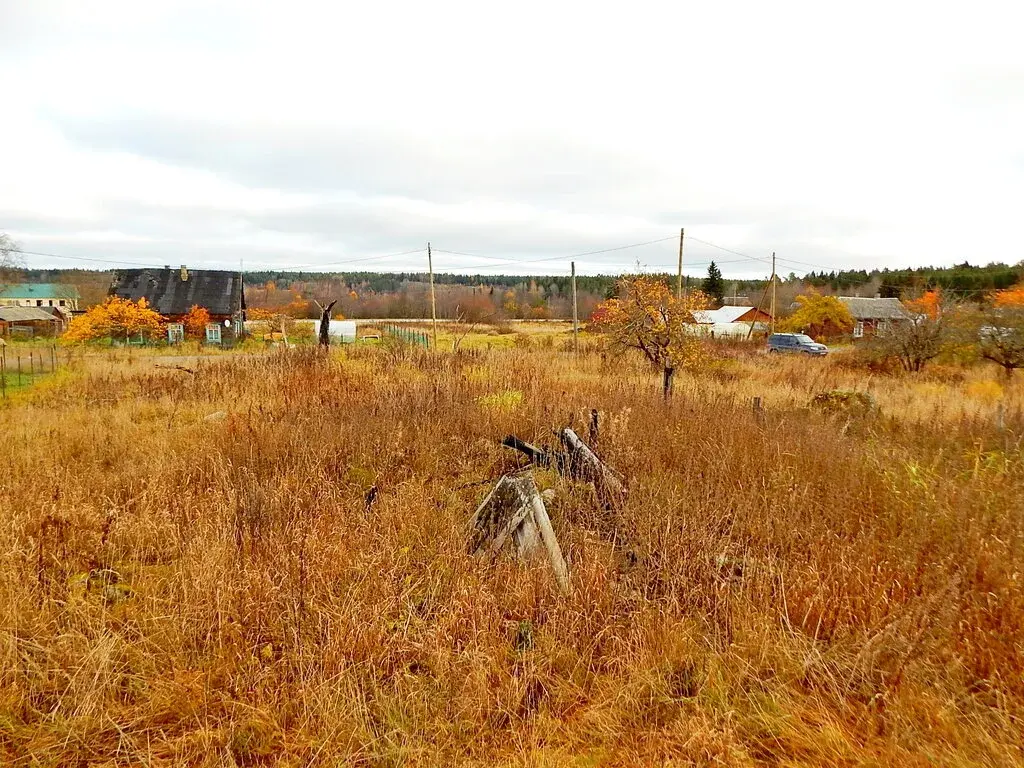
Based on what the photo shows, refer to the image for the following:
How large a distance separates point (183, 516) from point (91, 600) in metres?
1.11

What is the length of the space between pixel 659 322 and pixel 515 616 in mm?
8552

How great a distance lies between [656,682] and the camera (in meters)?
2.32

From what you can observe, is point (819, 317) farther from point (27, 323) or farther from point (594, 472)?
point (27, 323)

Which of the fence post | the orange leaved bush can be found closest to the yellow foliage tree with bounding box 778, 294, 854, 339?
the orange leaved bush

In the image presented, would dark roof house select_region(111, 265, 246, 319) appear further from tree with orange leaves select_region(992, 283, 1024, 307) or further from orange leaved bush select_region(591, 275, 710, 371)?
tree with orange leaves select_region(992, 283, 1024, 307)

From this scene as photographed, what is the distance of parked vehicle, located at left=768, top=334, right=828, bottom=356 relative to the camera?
2881cm

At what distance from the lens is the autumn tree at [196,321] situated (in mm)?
31375

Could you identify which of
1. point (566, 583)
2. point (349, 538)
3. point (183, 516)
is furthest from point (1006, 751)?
point (183, 516)

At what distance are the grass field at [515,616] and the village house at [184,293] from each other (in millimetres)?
30789

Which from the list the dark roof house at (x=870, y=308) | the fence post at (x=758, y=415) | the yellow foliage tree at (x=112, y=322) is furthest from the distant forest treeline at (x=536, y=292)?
the fence post at (x=758, y=415)

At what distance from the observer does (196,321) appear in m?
31.4

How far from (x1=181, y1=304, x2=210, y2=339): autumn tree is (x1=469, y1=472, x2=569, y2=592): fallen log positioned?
33679 millimetres

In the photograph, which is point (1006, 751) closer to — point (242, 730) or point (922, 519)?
point (922, 519)

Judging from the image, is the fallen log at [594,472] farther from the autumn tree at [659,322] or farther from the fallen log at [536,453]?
the autumn tree at [659,322]
